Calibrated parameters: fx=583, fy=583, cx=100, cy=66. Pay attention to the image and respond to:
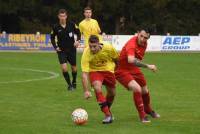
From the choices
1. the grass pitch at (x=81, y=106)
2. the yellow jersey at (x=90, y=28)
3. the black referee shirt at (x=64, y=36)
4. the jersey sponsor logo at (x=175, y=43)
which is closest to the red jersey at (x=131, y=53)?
the grass pitch at (x=81, y=106)

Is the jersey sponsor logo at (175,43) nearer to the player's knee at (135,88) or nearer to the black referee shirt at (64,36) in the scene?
the black referee shirt at (64,36)

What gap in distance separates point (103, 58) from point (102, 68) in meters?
0.25

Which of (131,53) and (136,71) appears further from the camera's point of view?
(136,71)

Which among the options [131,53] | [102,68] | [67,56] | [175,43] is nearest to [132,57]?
[131,53]

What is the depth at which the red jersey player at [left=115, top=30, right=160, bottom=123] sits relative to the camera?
10.4 metres

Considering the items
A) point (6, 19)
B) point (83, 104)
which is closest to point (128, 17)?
point (6, 19)

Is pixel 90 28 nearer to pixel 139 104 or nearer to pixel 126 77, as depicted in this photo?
pixel 126 77

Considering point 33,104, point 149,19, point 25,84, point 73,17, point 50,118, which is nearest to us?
point 50,118

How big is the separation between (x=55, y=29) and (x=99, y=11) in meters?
43.5

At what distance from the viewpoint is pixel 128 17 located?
6269 cm

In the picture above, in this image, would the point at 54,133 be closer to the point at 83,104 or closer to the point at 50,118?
the point at 50,118

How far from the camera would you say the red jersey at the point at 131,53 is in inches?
412

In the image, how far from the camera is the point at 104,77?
10867mm

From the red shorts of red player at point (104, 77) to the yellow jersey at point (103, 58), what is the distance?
7 cm
